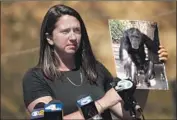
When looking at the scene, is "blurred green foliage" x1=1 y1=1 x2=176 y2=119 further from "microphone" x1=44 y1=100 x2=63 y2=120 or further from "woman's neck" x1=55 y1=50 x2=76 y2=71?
"microphone" x1=44 y1=100 x2=63 y2=120

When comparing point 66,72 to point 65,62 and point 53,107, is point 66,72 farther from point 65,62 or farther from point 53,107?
point 53,107

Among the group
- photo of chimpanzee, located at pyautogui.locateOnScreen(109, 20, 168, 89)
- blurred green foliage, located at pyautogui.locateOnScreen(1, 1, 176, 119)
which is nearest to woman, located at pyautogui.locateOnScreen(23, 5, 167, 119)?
photo of chimpanzee, located at pyautogui.locateOnScreen(109, 20, 168, 89)

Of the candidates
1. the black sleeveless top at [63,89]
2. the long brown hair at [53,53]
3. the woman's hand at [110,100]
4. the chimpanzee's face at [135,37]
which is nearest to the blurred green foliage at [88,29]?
the chimpanzee's face at [135,37]

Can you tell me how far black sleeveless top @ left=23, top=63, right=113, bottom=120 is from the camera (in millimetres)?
1580

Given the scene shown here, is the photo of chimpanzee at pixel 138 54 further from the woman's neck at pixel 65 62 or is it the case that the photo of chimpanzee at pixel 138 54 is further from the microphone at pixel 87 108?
the microphone at pixel 87 108

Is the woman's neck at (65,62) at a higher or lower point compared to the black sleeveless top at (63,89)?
higher

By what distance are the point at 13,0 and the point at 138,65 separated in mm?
1898

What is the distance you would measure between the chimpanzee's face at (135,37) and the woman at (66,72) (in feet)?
1.06

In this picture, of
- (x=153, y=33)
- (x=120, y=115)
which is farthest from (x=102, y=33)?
(x=120, y=115)

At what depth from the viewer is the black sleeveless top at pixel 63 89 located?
1.58m

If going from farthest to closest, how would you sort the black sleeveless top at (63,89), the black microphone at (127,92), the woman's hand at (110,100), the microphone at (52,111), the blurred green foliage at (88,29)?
the blurred green foliage at (88,29)
the black sleeveless top at (63,89)
the woman's hand at (110,100)
the black microphone at (127,92)
the microphone at (52,111)

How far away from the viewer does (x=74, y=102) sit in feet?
5.18

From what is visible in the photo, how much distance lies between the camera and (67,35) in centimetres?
160

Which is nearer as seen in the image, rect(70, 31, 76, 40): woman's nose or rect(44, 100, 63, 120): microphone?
rect(44, 100, 63, 120): microphone
